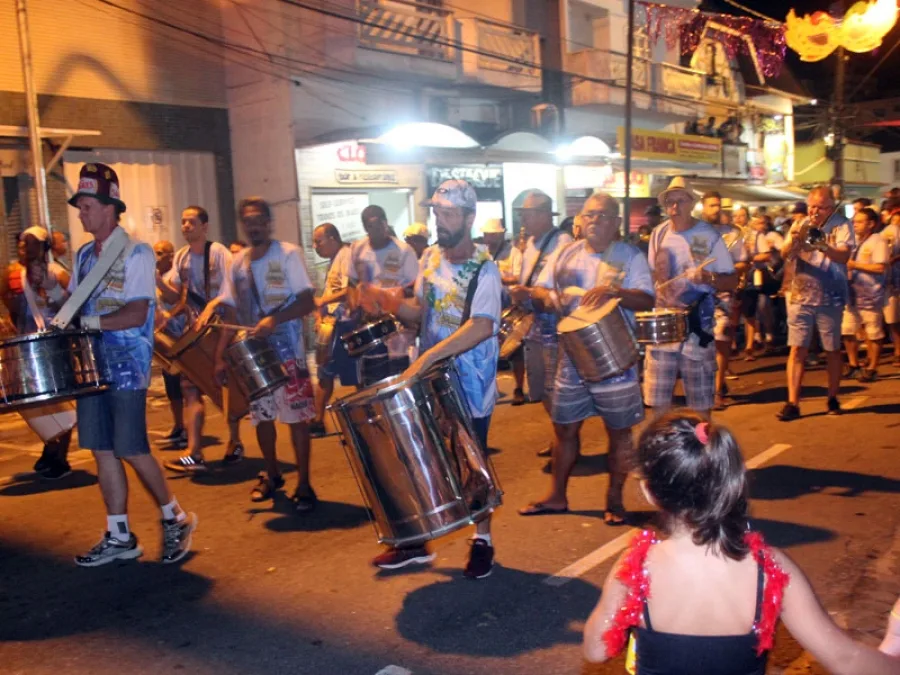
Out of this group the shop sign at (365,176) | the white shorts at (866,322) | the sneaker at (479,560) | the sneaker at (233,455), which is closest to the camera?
the sneaker at (479,560)

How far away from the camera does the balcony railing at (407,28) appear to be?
55.6 feet

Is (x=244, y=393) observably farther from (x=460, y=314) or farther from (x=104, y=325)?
(x=460, y=314)

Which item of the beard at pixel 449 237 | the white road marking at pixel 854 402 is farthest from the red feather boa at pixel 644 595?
the white road marking at pixel 854 402

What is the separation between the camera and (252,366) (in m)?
5.80

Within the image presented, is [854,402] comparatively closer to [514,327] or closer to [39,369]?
[514,327]

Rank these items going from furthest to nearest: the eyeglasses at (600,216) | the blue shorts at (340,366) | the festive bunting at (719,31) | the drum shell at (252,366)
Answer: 1. the festive bunting at (719,31)
2. the blue shorts at (340,366)
3. the drum shell at (252,366)
4. the eyeglasses at (600,216)

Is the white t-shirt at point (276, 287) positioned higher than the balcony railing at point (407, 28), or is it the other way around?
the balcony railing at point (407, 28)

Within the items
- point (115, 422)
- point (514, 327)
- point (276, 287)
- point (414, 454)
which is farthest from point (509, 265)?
point (414, 454)

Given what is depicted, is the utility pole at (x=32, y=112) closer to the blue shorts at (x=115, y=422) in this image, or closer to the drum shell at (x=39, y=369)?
the blue shorts at (x=115, y=422)

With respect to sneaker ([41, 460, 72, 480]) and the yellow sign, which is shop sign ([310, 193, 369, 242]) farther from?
sneaker ([41, 460, 72, 480])

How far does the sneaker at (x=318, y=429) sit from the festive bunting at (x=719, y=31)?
52.4 ft

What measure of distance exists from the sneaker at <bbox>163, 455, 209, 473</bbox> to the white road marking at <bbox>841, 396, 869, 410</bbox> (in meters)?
6.10

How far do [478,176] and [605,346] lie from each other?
15582mm

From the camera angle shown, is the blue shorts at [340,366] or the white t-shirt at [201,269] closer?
the white t-shirt at [201,269]
